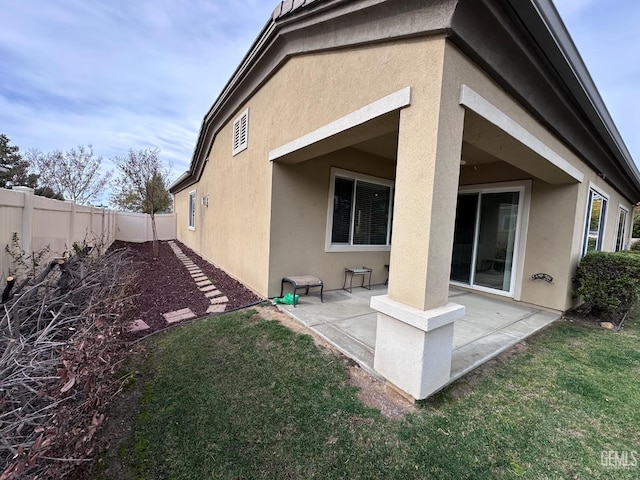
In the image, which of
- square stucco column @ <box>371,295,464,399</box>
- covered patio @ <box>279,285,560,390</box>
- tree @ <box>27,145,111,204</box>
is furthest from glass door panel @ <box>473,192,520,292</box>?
tree @ <box>27,145,111,204</box>

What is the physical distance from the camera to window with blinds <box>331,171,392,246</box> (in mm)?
6059

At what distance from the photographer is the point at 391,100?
2742 mm

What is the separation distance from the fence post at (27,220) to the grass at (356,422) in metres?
2.50

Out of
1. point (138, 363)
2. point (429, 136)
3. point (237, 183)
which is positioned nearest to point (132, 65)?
point (237, 183)

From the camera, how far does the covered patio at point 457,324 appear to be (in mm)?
3369

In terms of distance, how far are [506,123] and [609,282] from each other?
169 inches

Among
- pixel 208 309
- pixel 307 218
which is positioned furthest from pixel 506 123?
pixel 208 309

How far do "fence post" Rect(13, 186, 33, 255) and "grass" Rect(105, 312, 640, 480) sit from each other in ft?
8.20

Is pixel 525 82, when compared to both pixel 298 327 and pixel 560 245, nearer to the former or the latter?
pixel 560 245

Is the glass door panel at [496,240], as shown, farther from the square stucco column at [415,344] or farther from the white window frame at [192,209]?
the white window frame at [192,209]

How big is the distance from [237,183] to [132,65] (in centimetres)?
625

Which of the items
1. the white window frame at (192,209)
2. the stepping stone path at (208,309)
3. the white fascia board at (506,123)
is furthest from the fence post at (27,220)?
the white window frame at (192,209)

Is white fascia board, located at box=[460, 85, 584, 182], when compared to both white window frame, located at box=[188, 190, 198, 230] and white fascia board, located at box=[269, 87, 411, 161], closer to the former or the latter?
white fascia board, located at box=[269, 87, 411, 161]

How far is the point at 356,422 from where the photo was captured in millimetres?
2301
